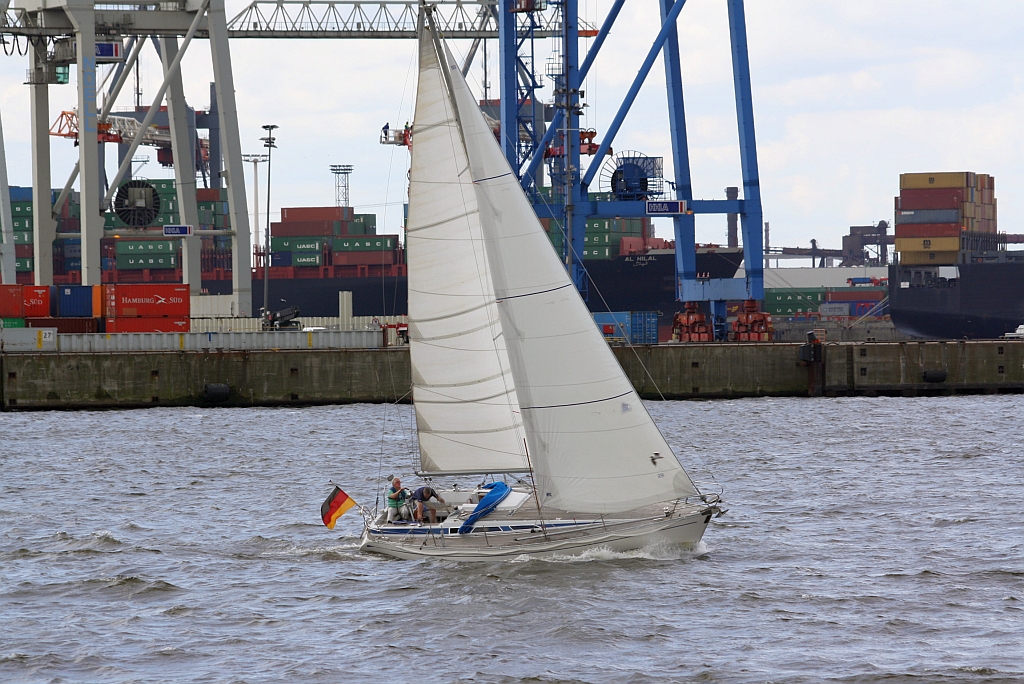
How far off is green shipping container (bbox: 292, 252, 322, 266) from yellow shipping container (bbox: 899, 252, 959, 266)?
1706 inches

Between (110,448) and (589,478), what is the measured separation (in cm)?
2188

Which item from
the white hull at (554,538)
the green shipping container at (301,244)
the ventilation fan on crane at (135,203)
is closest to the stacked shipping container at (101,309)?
the ventilation fan on crane at (135,203)

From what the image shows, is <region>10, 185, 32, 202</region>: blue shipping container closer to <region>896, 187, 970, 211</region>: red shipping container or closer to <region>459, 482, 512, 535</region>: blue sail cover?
<region>896, 187, 970, 211</region>: red shipping container

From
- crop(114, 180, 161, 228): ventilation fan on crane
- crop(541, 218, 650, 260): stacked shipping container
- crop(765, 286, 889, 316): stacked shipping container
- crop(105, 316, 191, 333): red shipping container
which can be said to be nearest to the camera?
crop(105, 316, 191, 333): red shipping container

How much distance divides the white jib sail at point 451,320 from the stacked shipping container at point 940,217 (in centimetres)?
7627

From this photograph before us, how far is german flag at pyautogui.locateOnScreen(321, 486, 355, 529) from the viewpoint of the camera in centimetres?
2028

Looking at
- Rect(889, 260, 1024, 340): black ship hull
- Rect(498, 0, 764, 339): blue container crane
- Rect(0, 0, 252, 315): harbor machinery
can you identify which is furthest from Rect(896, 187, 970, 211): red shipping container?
Rect(0, 0, 252, 315): harbor machinery

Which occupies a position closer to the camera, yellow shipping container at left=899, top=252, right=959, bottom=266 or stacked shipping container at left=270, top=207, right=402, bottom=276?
yellow shipping container at left=899, top=252, right=959, bottom=266

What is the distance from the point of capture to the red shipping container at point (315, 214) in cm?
9878

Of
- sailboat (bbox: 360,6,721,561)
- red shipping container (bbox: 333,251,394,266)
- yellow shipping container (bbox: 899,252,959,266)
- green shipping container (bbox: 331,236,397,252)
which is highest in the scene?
green shipping container (bbox: 331,236,397,252)

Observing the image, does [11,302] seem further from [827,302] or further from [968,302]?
[827,302]

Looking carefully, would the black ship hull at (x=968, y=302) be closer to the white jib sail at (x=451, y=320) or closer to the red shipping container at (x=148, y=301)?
the red shipping container at (x=148, y=301)

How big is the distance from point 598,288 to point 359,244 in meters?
19.3

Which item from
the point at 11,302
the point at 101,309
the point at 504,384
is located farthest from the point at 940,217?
the point at 504,384
